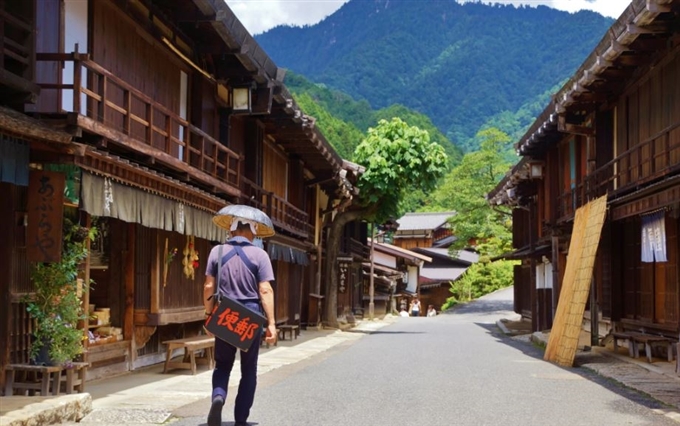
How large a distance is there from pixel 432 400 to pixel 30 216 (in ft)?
18.3

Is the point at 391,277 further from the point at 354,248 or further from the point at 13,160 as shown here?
the point at 13,160

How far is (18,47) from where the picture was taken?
9.33 metres

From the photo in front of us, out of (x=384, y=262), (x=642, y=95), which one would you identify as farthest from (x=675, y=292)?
(x=384, y=262)

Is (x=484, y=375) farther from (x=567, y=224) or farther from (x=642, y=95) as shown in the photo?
(x=567, y=224)

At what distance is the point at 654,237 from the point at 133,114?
10.4 m

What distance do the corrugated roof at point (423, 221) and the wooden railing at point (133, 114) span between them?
67344mm

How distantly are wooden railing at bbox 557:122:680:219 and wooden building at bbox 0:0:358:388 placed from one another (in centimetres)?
761

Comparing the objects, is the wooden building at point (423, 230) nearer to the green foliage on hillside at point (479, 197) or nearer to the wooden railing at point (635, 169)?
the green foliage on hillside at point (479, 197)

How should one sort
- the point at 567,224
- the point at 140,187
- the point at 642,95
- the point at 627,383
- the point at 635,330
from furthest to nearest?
the point at 567,224 → the point at 635,330 → the point at 642,95 → the point at 627,383 → the point at 140,187

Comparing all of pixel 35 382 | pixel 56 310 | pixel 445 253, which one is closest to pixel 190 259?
pixel 56 310

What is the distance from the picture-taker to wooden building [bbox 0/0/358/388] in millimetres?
9617

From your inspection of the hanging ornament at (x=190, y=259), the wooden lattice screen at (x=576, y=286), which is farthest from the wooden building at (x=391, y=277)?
the hanging ornament at (x=190, y=259)

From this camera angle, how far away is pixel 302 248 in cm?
2933

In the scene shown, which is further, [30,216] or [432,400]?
[432,400]
